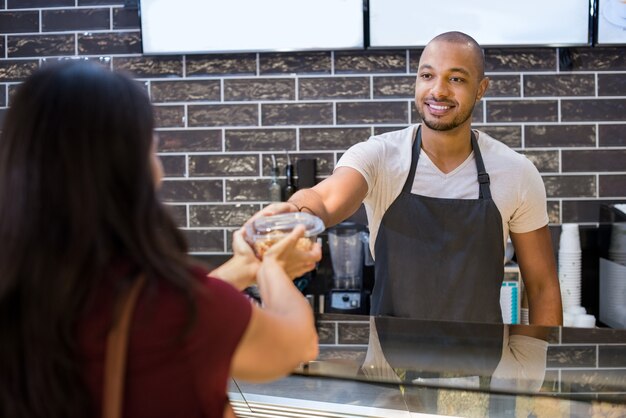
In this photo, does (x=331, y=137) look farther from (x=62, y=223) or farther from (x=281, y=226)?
(x=62, y=223)

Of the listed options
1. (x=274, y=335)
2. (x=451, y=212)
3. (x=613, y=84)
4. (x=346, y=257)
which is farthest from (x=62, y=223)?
(x=613, y=84)

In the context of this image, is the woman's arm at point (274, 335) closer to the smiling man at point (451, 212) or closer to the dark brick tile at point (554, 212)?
the smiling man at point (451, 212)

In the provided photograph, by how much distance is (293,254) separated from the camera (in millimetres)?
1397

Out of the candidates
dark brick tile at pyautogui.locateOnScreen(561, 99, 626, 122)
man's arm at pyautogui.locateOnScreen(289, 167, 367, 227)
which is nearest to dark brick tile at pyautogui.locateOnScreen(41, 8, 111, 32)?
man's arm at pyautogui.locateOnScreen(289, 167, 367, 227)

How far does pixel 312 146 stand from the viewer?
3.65 m

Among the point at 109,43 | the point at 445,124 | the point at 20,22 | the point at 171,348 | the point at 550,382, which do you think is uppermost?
Result: the point at 20,22

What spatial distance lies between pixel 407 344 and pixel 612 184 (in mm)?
2171

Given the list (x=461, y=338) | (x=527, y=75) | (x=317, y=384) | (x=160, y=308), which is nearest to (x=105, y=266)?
(x=160, y=308)

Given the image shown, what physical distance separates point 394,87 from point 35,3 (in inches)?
66.0

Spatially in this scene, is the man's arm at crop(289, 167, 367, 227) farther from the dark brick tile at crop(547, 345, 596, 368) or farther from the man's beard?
the dark brick tile at crop(547, 345, 596, 368)

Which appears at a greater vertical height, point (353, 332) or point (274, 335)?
point (274, 335)

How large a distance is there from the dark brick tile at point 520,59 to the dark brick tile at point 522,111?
14cm

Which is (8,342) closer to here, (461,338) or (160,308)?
(160,308)

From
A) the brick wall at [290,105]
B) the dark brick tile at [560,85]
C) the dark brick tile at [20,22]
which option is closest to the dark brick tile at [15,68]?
the brick wall at [290,105]
